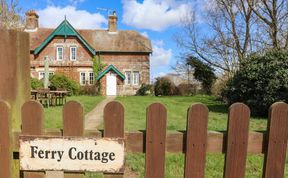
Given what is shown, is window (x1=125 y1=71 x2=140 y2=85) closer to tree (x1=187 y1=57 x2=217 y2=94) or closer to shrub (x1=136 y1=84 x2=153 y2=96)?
shrub (x1=136 y1=84 x2=153 y2=96)

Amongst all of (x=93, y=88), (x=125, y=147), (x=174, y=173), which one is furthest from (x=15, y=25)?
(x=125, y=147)

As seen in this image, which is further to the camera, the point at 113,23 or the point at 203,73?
the point at 113,23

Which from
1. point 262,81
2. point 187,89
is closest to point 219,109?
point 262,81

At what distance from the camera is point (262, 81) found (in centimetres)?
1165

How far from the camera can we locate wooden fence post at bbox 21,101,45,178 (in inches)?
74.5

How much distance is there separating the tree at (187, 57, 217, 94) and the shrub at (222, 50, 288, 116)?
16857 millimetres

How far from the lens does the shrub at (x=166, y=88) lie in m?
30.2

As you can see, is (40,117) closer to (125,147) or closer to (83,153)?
(83,153)

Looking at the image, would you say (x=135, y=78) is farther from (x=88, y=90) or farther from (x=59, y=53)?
(x=59, y=53)

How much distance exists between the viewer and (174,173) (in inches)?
163

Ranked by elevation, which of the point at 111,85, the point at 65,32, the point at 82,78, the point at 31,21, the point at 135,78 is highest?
the point at 31,21

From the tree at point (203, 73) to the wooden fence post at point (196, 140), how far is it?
27813 millimetres

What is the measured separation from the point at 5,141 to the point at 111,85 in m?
30.8

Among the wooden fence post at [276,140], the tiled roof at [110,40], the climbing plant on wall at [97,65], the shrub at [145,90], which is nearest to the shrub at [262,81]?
the wooden fence post at [276,140]
